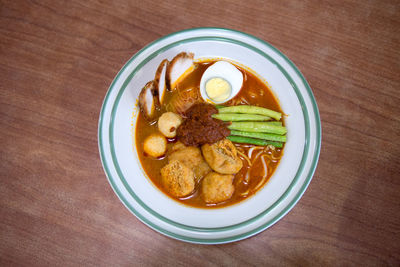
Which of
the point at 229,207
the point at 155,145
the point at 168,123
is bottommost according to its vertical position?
the point at 229,207

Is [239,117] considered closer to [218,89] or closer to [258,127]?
[258,127]

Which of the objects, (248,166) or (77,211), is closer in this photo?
(77,211)

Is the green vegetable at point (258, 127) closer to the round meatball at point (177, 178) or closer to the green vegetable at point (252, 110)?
the green vegetable at point (252, 110)

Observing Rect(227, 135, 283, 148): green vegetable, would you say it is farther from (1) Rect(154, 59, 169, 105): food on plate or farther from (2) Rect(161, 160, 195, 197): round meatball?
(1) Rect(154, 59, 169, 105): food on plate

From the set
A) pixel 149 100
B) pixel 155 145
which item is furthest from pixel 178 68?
pixel 155 145

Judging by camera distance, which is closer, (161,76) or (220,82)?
(161,76)

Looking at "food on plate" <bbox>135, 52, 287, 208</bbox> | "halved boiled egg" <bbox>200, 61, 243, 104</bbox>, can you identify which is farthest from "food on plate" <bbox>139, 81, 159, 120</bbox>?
"halved boiled egg" <bbox>200, 61, 243, 104</bbox>

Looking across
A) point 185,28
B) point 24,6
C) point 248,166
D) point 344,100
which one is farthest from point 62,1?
point 344,100

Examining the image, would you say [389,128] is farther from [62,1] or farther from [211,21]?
[62,1]
